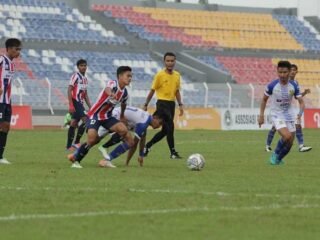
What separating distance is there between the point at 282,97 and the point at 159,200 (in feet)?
25.3

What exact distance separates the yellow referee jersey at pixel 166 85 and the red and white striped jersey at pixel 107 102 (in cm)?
432

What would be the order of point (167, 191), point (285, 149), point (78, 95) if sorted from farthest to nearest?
point (78, 95), point (285, 149), point (167, 191)

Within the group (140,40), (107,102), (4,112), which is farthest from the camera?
(140,40)

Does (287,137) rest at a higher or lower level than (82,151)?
higher

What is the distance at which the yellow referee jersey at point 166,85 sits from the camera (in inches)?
849

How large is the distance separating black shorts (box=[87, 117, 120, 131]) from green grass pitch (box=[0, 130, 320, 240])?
71 cm

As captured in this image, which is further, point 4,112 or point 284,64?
point 284,64

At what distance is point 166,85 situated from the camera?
21.6m

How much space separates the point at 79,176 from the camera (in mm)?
15047

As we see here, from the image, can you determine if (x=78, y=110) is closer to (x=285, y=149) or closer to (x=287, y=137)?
(x=285, y=149)

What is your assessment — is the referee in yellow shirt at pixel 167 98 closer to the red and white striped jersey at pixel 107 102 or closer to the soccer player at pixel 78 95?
the soccer player at pixel 78 95

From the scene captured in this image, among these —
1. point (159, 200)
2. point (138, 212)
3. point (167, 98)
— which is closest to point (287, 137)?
point (167, 98)

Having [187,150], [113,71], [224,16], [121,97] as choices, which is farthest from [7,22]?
[121,97]

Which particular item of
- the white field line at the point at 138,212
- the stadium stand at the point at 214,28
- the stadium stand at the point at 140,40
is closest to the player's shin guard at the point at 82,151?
the white field line at the point at 138,212
